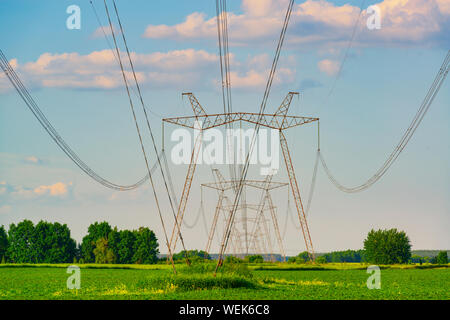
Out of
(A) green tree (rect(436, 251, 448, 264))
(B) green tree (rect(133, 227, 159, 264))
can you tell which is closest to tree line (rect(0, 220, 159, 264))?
(B) green tree (rect(133, 227, 159, 264))

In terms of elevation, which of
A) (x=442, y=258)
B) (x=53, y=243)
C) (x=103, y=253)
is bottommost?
(x=442, y=258)

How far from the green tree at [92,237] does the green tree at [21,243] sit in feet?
48.5

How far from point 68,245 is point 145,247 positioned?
21.5 meters

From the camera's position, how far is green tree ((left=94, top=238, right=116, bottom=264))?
181375 mm

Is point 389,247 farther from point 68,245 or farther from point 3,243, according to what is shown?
point 3,243

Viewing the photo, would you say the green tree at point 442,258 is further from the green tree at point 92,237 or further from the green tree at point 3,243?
the green tree at point 3,243

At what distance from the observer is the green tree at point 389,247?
631 feet

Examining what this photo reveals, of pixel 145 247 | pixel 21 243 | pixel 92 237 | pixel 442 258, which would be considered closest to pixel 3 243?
pixel 21 243

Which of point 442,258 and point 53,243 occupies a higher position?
point 53,243

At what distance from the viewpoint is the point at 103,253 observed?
182 m

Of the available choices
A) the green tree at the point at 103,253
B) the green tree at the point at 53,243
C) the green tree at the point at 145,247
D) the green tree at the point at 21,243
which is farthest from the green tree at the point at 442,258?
the green tree at the point at 21,243
